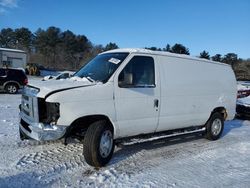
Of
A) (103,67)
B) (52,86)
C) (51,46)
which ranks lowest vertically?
(52,86)

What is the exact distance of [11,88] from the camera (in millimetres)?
19656

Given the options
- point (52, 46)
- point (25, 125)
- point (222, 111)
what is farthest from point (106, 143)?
point (52, 46)

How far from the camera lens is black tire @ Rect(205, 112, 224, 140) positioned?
8.55m

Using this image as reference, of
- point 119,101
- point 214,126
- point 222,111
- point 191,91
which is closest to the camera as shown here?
point 119,101

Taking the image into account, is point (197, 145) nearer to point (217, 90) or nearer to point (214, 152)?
point (214, 152)

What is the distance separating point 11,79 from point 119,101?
1532 centimetres

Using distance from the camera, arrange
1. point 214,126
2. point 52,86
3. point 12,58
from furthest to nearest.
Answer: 1. point 12,58
2. point 214,126
3. point 52,86

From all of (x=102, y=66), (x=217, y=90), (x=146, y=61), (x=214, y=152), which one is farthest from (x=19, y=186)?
(x=217, y=90)

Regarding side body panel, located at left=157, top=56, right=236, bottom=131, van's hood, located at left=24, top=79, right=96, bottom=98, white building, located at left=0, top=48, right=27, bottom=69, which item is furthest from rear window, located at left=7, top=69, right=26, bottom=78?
white building, located at left=0, top=48, right=27, bottom=69

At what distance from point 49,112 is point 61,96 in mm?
386

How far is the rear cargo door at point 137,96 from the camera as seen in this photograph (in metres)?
6.05

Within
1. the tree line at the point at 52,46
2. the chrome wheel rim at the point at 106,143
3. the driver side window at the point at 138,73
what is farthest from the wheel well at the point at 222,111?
the tree line at the point at 52,46

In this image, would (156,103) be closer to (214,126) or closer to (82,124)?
(82,124)

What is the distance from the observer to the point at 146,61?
6738 mm
